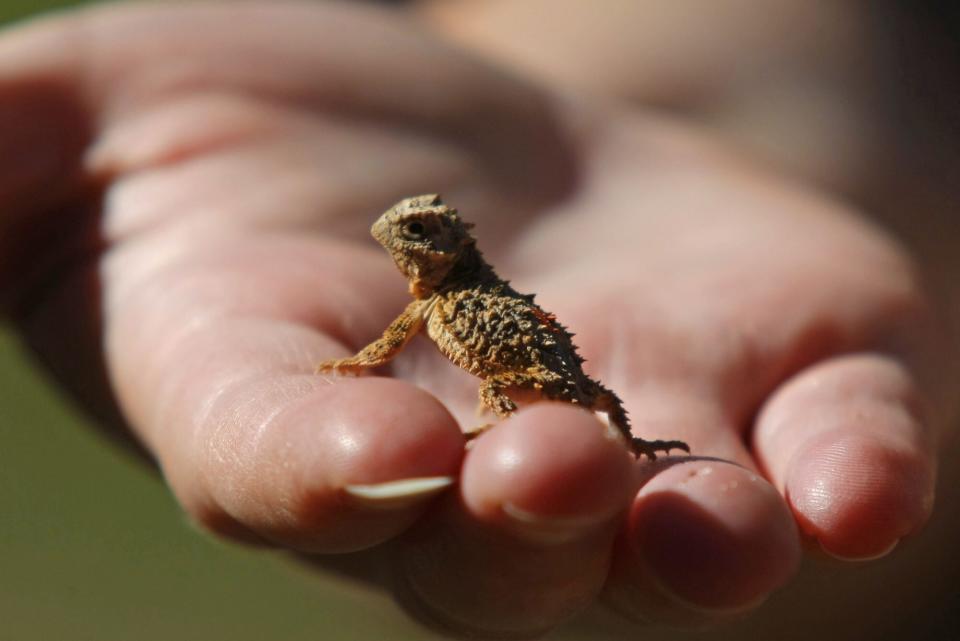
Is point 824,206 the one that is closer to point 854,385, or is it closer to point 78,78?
point 854,385

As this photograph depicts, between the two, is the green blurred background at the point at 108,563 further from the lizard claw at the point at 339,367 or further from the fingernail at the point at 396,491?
the fingernail at the point at 396,491

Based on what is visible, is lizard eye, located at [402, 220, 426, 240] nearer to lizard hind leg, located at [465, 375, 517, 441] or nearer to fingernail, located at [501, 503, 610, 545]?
lizard hind leg, located at [465, 375, 517, 441]

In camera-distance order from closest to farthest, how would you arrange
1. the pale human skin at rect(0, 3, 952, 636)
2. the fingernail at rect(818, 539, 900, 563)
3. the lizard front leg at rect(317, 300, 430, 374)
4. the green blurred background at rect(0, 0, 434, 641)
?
the pale human skin at rect(0, 3, 952, 636) < the fingernail at rect(818, 539, 900, 563) < the lizard front leg at rect(317, 300, 430, 374) < the green blurred background at rect(0, 0, 434, 641)

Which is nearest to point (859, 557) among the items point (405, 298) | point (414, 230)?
point (414, 230)

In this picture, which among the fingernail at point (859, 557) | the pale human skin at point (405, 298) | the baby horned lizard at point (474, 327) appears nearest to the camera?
the pale human skin at point (405, 298)

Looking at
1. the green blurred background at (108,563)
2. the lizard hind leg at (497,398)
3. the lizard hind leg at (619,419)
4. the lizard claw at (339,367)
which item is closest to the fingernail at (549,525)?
the lizard hind leg at (497,398)

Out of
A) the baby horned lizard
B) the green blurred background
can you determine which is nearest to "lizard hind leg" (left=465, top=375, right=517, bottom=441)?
the baby horned lizard

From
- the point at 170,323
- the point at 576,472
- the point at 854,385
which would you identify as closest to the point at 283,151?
the point at 170,323
